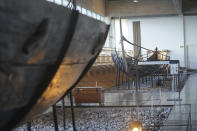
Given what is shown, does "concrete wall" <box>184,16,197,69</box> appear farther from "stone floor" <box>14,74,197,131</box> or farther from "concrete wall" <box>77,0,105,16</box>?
"stone floor" <box>14,74,197,131</box>

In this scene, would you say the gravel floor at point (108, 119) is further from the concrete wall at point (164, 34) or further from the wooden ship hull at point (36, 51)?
the concrete wall at point (164, 34)

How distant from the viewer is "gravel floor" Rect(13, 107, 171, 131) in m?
4.76

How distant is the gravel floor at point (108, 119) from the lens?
187 inches

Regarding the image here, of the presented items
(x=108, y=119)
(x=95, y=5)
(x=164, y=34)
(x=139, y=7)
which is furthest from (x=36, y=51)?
(x=164, y=34)

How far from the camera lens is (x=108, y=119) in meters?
5.28

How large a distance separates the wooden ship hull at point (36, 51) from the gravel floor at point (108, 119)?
10.8ft

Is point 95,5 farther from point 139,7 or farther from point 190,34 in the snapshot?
point 190,34

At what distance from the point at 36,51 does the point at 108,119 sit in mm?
4379

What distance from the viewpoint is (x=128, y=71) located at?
9383 millimetres

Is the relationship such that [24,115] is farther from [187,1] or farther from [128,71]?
[187,1]

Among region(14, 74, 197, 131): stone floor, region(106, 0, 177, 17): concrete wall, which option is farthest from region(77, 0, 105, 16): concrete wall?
region(14, 74, 197, 131): stone floor

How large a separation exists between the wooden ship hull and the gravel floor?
3.29m

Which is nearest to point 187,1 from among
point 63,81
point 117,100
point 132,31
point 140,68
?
point 132,31

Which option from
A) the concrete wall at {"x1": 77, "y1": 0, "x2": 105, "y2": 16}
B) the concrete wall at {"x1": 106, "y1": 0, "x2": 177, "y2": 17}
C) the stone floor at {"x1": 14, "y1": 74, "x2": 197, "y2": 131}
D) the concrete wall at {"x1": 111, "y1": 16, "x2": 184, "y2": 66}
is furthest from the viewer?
the concrete wall at {"x1": 111, "y1": 16, "x2": 184, "y2": 66}
